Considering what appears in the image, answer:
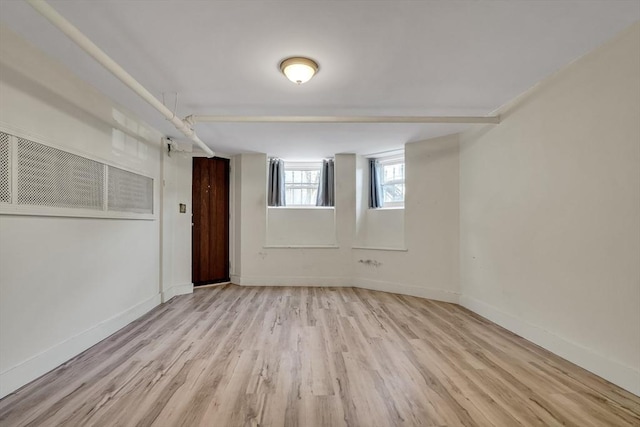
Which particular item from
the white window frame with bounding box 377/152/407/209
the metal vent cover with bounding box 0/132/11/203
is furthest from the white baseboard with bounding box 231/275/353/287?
the metal vent cover with bounding box 0/132/11/203

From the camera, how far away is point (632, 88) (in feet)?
6.20

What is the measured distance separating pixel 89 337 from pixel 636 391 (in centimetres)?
403

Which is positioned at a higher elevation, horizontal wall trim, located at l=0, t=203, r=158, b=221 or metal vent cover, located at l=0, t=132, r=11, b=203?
metal vent cover, located at l=0, t=132, r=11, b=203

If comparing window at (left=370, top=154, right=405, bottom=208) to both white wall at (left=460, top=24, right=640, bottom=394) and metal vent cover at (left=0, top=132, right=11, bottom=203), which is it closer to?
white wall at (left=460, top=24, right=640, bottom=394)

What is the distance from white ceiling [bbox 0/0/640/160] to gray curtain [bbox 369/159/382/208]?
2124mm

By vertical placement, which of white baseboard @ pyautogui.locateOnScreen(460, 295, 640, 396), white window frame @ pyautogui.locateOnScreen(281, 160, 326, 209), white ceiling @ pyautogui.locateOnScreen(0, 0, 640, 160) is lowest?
white baseboard @ pyautogui.locateOnScreen(460, 295, 640, 396)

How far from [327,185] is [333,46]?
347 centimetres

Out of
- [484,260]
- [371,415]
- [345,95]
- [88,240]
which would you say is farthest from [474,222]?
[88,240]

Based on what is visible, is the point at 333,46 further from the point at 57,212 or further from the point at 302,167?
the point at 302,167

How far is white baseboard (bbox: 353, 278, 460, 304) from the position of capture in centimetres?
409

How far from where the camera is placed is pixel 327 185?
17.9ft

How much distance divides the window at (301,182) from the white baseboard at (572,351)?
3388 millimetres

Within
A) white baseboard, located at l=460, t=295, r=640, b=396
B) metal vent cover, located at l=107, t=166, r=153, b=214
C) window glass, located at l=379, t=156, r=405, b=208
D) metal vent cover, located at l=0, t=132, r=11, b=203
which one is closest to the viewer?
metal vent cover, located at l=0, t=132, r=11, b=203

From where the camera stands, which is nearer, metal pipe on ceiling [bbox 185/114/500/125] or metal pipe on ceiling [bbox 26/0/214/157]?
metal pipe on ceiling [bbox 26/0/214/157]
